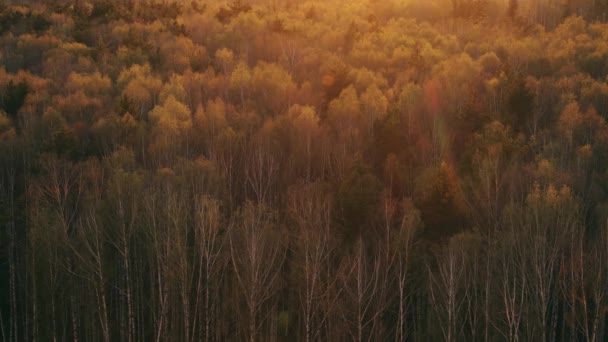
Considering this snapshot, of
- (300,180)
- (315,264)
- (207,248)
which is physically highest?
(207,248)

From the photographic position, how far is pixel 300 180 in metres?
42.6

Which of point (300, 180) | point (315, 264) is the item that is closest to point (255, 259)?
point (315, 264)

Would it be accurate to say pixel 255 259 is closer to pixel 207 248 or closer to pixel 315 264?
pixel 207 248

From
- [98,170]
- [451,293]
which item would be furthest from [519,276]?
[98,170]

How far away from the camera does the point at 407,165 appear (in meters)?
44.9

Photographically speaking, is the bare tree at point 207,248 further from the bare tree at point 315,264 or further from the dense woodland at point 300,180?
the bare tree at point 315,264

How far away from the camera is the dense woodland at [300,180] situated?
31141 millimetres

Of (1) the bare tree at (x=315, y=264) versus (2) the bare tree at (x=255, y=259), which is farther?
(1) the bare tree at (x=315, y=264)

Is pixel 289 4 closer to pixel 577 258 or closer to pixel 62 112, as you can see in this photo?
pixel 62 112

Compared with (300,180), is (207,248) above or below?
above

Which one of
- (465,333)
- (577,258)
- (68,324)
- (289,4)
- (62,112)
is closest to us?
(577,258)

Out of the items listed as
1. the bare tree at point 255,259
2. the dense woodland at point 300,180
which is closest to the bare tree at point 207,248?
the dense woodland at point 300,180

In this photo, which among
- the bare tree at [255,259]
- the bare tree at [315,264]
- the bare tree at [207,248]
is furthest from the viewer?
the bare tree at [207,248]

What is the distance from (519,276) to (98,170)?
2435 centimetres
